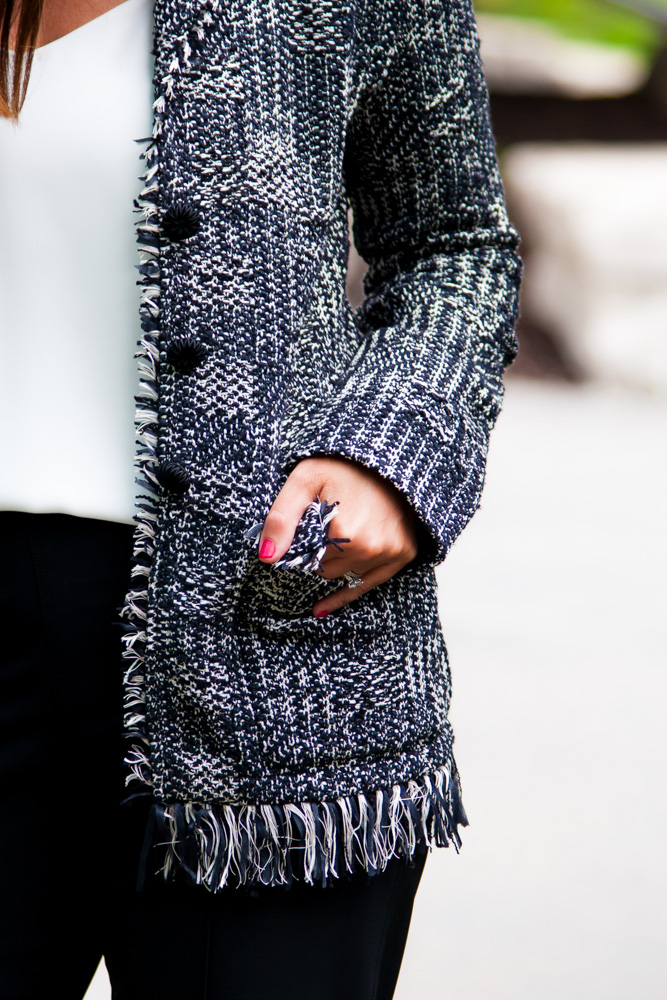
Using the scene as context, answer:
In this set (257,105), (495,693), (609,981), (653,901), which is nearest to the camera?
(257,105)

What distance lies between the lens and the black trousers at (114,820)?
819 mm

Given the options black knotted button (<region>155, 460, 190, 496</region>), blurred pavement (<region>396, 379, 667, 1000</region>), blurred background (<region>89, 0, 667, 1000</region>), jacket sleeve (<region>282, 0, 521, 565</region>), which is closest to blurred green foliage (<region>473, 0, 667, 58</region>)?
blurred background (<region>89, 0, 667, 1000</region>)

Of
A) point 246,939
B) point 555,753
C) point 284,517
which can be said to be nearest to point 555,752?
point 555,753

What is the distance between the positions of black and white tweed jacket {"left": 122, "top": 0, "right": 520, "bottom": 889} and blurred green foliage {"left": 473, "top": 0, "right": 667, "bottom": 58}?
9.75 m

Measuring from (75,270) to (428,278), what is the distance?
11.3 inches

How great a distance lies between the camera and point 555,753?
2955 millimetres

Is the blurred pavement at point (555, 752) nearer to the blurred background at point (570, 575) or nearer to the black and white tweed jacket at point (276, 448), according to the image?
the blurred background at point (570, 575)

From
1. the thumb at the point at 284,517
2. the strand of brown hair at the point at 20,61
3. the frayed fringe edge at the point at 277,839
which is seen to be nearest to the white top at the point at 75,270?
the strand of brown hair at the point at 20,61

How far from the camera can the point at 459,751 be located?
2.97 metres

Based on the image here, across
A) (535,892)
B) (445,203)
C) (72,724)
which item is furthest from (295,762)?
(535,892)

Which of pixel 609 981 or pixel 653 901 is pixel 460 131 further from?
pixel 653 901

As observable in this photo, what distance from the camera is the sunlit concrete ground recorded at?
221cm

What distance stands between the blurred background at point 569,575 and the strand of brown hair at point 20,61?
179 cm

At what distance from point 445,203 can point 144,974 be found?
648mm
